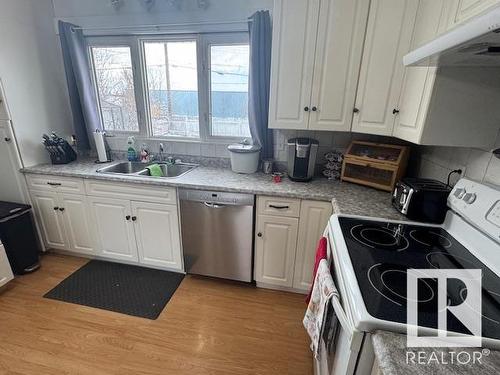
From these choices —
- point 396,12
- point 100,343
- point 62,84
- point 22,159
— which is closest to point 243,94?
point 396,12

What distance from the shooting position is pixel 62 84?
2.54 metres

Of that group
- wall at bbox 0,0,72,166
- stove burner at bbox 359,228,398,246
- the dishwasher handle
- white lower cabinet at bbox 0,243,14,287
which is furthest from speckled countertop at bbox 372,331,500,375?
wall at bbox 0,0,72,166

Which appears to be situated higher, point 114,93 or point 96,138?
point 114,93

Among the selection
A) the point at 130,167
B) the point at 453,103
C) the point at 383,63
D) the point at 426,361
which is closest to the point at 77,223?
the point at 130,167

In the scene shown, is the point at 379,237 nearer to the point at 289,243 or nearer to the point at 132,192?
the point at 289,243

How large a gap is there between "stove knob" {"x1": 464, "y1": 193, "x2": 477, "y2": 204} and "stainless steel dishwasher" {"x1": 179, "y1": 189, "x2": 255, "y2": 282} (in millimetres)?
1198

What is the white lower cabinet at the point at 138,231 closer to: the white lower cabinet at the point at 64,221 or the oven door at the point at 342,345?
the white lower cabinet at the point at 64,221

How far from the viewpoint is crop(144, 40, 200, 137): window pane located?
2340 millimetres

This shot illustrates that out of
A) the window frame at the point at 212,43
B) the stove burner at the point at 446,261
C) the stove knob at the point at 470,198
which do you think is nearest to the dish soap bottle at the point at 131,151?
the window frame at the point at 212,43

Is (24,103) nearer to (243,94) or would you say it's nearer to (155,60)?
(155,60)

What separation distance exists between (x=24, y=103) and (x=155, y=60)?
1182 millimetres

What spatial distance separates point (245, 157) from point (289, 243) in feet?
2.57

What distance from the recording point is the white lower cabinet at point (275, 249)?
1.89 metres

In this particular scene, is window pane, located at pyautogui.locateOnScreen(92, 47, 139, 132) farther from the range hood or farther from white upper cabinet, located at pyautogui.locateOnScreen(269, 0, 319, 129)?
the range hood
